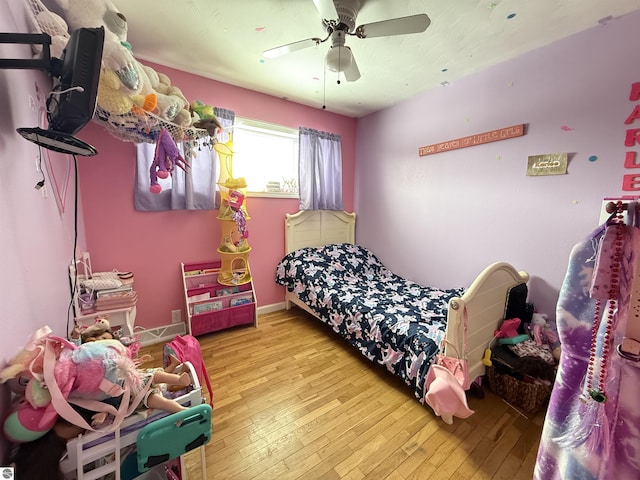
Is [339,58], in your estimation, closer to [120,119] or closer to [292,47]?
[292,47]

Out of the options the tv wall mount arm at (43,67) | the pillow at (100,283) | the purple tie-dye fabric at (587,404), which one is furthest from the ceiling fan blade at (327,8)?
the pillow at (100,283)

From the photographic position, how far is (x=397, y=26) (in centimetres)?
140

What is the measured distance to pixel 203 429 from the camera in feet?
3.01

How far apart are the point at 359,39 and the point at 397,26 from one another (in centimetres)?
57

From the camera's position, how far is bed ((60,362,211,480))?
772 millimetres

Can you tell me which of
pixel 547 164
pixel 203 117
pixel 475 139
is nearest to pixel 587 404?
pixel 547 164

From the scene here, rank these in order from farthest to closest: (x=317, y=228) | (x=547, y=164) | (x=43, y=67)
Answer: (x=317, y=228) → (x=547, y=164) → (x=43, y=67)

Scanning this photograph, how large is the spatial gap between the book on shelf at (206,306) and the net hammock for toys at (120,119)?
1501 mm

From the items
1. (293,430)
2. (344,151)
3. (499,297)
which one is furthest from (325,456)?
(344,151)

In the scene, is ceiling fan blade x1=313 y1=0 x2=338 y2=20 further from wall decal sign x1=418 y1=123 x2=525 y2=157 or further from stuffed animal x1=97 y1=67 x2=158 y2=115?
wall decal sign x1=418 y1=123 x2=525 y2=157

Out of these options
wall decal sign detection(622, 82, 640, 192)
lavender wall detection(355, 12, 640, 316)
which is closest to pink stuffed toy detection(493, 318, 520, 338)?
lavender wall detection(355, 12, 640, 316)

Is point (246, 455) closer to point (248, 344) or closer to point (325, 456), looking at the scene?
point (325, 456)

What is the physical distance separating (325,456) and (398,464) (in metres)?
0.39

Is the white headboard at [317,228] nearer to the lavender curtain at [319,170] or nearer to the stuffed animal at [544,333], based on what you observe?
the lavender curtain at [319,170]
